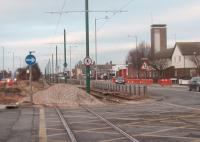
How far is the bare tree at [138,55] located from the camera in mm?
138750

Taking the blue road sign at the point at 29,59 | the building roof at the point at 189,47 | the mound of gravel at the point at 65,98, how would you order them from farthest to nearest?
the building roof at the point at 189,47 → the mound of gravel at the point at 65,98 → the blue road sign at the point at 29,59

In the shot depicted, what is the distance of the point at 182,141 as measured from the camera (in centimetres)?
1413

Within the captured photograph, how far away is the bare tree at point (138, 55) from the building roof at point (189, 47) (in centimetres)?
1391

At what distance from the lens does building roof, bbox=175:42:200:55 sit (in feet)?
398

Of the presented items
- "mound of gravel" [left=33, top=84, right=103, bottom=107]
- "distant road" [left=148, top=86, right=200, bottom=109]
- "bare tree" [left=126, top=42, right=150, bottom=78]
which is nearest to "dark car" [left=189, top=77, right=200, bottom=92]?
"distant road" [left=148, top=86, right=200, bottom=109]

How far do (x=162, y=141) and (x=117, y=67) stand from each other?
163 meters

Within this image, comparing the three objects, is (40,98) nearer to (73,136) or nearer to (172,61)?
(73,136)

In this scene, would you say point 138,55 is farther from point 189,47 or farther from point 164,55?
point 189,47

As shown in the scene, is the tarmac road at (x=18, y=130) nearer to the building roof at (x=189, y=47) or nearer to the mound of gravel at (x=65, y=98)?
the mound of gravel at (x=65, y=98)

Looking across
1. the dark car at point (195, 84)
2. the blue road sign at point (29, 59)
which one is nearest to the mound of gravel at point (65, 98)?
the blue road sign at point (29, 59)

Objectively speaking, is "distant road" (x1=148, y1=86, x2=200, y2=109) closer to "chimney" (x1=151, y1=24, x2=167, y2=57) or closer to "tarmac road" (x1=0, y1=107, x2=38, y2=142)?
"tarmac road" (x1=0, y1=107, x2=38, y2=142)

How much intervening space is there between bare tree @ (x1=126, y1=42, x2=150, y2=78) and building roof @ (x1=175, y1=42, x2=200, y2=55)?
13.9 m

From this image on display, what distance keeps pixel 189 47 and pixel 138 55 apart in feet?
67.7

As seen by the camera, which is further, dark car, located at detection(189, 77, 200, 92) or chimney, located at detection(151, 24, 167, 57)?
chimney, located at detection(151, 24, 167, 57)
